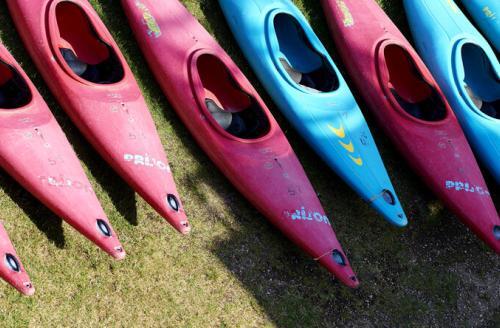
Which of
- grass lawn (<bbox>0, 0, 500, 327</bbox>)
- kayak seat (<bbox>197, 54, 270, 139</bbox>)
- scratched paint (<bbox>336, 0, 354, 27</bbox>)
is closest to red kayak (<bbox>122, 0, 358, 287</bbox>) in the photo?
kayak seat (<bbox>197, 54, 270, 139</bbox>)

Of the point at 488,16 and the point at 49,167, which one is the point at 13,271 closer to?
the point at 49,167

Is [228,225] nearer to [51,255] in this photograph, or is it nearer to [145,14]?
[51,255]

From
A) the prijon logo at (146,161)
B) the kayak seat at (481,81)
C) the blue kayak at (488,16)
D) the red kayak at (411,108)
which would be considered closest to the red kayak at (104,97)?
the prijon logo at (146,161)

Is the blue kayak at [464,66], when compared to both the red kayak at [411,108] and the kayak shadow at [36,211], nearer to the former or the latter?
the red kayak at [411,108]

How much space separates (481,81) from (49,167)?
3154 millimetres

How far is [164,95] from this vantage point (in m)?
4.90

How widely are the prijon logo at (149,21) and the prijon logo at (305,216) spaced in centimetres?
139

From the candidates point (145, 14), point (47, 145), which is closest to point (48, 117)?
point (47, 145)

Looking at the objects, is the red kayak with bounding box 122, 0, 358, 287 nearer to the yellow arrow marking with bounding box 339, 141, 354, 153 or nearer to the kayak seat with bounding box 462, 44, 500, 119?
the yellow arrow marking with bounding box 339, 141, 354, 153

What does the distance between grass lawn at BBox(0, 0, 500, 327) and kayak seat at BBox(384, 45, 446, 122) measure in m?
0.29

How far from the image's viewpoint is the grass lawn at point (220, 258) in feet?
13.5

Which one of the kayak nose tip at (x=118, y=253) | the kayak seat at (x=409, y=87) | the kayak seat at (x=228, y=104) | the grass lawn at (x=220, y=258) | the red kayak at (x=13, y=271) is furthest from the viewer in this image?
the kayak seat at (x=409, y=87)

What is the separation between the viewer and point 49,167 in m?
→ 4.11

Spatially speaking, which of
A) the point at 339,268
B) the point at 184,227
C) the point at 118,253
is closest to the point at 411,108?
the point at 339,268
